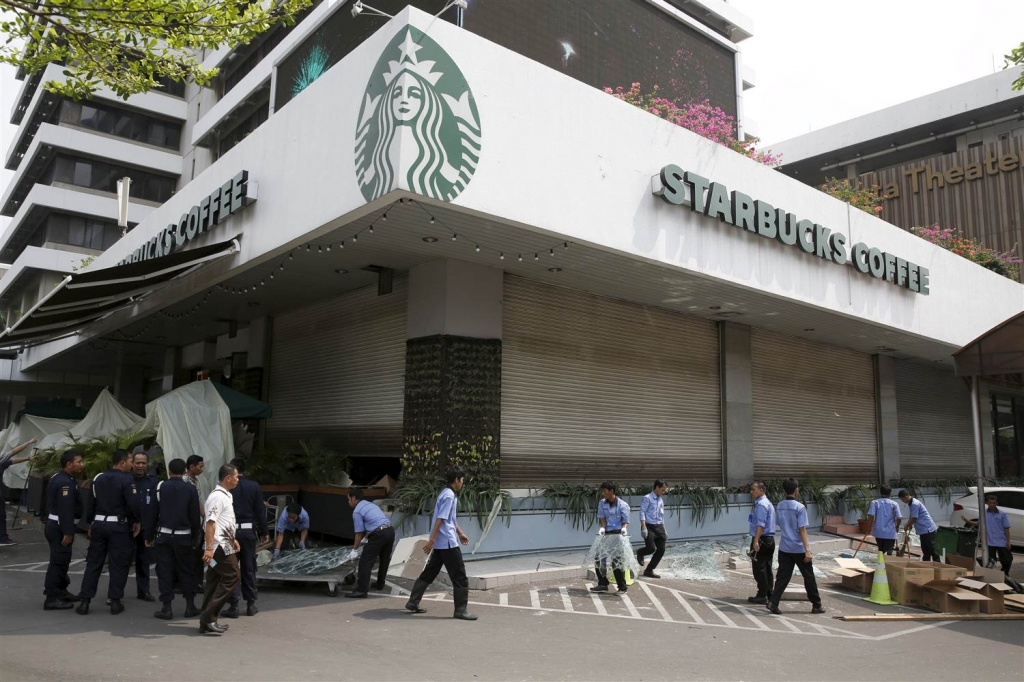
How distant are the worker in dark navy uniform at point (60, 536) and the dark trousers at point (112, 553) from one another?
0.30 m

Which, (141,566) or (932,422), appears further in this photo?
(932,422)

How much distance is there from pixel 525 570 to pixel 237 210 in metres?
7.45

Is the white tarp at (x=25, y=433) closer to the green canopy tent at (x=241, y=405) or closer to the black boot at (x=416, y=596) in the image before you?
the green canopy tent at (x=241, y=405)

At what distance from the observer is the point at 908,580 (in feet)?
33.3

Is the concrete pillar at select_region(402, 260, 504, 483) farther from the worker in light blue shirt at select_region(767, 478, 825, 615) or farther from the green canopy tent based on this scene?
the worker in light blue shirt at select_region(767, 478, 825, 615)

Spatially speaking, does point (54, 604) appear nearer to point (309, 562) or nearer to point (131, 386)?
point (309, 562)

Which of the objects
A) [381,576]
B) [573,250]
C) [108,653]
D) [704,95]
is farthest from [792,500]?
[704,95]

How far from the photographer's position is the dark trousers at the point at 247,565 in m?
8.43

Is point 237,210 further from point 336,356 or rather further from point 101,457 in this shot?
point 101,457

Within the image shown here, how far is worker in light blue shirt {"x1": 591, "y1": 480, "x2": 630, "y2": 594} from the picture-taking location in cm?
1009

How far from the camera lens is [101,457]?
14.3m

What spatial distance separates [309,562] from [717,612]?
17.4 ft

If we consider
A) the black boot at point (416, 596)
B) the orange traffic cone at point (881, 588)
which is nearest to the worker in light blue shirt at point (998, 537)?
the orange traffic cone at point (881, 588)

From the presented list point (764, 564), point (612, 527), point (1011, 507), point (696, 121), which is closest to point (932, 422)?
point (1011, 507)
